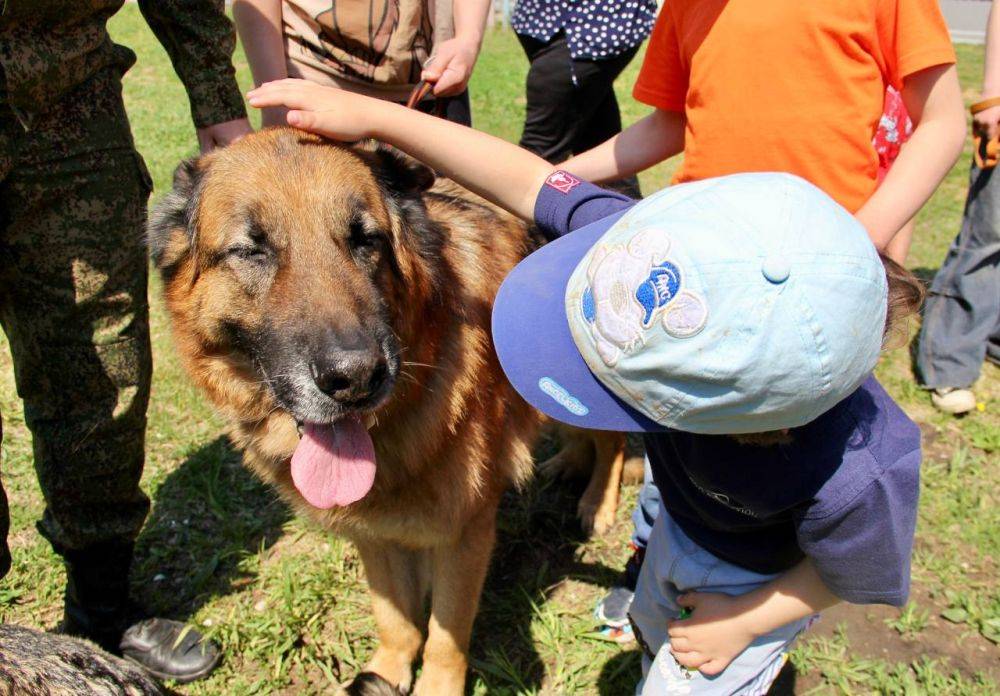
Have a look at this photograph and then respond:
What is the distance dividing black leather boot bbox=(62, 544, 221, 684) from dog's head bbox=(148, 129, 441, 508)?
93cm

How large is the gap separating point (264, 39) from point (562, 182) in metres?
1.37

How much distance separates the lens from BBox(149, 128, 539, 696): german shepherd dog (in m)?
2.02

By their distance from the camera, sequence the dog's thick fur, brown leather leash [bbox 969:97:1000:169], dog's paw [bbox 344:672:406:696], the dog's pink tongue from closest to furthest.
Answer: the dog's thick fur < the dog's pink tongue < dog's paw [bbox 344:672:406:696] < brown leather leash [bbox 969:97:1000:169]

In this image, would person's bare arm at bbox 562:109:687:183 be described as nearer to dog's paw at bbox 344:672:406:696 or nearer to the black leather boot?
dog's paw at bbox 344:672:406:696

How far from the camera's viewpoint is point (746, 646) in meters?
2.01

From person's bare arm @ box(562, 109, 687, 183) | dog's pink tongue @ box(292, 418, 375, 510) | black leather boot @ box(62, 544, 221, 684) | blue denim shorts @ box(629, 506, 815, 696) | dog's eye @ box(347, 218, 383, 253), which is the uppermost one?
dog's eye @ box(347, 218, 383, 253)

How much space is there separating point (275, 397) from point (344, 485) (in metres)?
0.30

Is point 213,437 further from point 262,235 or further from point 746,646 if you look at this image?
point 746,646

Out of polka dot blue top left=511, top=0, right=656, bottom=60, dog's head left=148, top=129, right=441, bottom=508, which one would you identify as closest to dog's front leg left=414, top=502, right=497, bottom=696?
dog's head left=148, top=129, right=441, bottom=508

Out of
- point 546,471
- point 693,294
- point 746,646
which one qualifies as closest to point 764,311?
point 693,294

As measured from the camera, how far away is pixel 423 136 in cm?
218

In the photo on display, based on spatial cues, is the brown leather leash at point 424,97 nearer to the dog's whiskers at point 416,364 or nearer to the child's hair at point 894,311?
the dog's whiskers at point 416,364

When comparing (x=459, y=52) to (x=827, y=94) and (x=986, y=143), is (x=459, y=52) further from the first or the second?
(x=986, y=143)

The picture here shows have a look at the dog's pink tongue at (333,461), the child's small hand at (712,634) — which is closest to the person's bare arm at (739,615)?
the child's small hand at (712,634)
